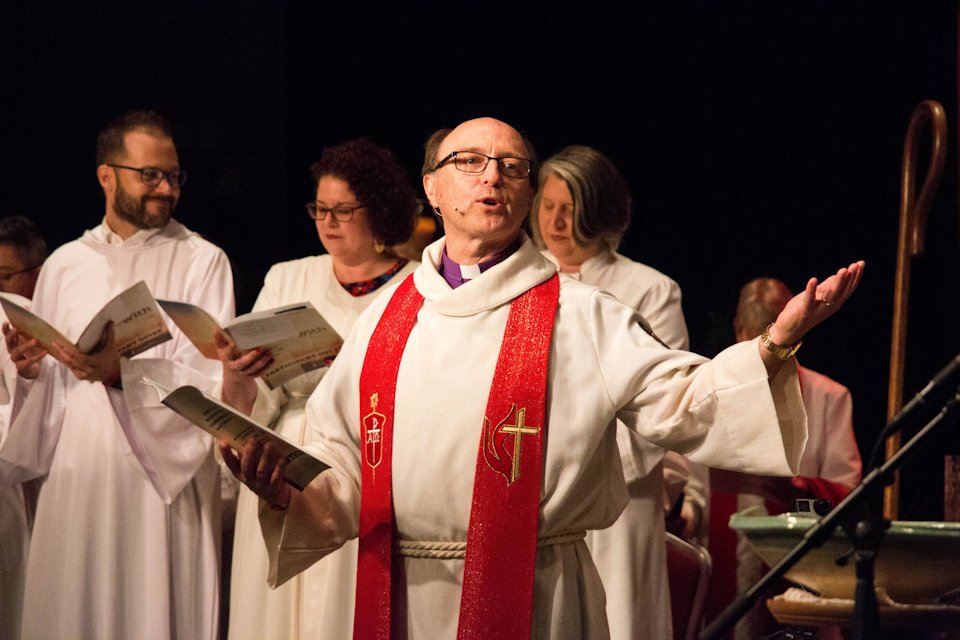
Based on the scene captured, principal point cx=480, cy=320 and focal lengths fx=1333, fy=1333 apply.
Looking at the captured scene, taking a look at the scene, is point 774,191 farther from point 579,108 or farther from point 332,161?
point 332,161

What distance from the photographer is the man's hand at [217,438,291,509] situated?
3.01 metres

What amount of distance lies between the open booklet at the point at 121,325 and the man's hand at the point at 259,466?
61.3 inches

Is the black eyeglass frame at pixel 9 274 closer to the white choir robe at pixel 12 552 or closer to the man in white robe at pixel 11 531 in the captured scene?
the man in white robe at pixel 11 531

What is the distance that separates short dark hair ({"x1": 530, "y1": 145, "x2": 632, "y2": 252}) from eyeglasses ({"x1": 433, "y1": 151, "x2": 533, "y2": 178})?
184 centimetres

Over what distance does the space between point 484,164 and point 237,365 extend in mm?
1375

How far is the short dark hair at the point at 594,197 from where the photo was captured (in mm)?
5199

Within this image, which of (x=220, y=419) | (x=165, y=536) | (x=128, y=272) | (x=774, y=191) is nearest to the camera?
(x=220, y=419)

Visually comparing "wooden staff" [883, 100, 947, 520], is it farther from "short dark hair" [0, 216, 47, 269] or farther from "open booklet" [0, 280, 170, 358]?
"short dark hair" [0, 216, 47, 269]

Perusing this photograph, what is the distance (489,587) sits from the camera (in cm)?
309

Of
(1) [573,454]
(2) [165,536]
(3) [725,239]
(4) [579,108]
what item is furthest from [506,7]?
(1) [573,454]

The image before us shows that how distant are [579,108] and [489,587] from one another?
10.7 ft

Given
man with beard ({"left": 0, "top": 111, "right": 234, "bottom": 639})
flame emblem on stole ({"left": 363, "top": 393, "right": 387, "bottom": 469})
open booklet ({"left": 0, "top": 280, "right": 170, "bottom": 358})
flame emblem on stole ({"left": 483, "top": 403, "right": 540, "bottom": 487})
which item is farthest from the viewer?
man with beard ({"left": 0, "top": 111, "right": 234, "bottom": 639})

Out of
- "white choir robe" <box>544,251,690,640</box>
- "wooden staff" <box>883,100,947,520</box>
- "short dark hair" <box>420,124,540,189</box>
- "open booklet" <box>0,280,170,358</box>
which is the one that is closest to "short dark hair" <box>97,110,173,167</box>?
"open booklet" <box>0,280,170,358</box>

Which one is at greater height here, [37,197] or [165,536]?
[37,197]
